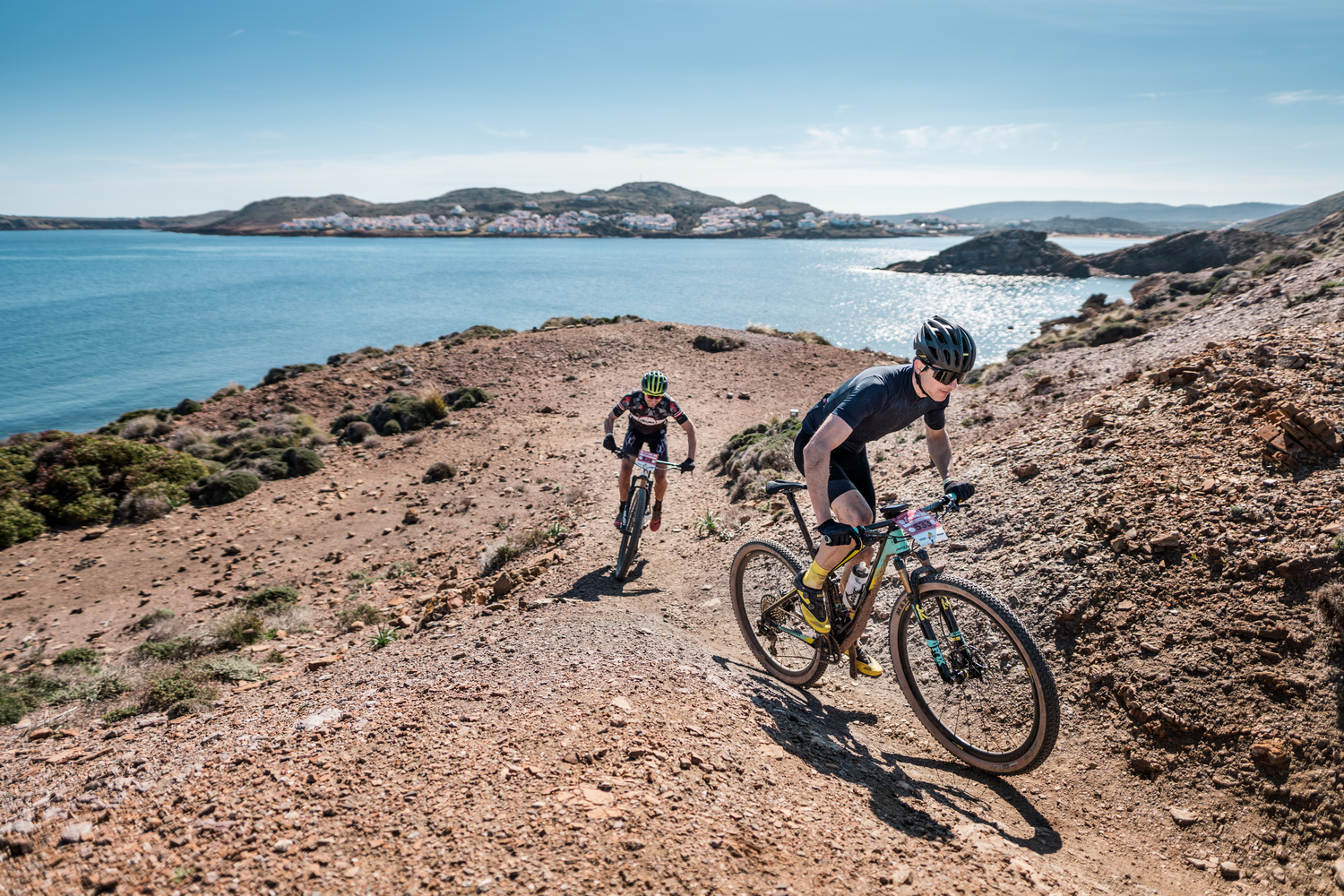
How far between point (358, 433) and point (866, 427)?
17109mm

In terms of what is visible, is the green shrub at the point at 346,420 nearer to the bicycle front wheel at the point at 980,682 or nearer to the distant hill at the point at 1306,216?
the bicycle front wheel at the point at 980,682

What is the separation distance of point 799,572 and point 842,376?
1979 cm

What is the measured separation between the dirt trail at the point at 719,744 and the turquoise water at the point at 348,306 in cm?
3126

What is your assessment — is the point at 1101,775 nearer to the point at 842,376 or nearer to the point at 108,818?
the point at 108,818

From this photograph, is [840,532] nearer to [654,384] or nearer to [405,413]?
[654,384]

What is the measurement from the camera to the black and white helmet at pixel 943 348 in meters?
3.96

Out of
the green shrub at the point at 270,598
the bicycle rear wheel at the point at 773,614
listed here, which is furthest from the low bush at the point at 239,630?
the bicycle rear wheel at the point at 773,614

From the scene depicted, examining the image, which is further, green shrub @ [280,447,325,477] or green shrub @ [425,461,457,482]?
green shrub @ [280,447,325,477]

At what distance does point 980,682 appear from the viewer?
437 cm

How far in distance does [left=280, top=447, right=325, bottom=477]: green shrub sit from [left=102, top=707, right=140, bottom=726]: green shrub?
10867 mm

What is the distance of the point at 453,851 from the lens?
2.96 m

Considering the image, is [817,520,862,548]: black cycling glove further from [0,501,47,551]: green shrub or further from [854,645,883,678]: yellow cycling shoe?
[0,501,47,551]: green shrub

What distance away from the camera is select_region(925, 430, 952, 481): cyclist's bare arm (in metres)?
4.66

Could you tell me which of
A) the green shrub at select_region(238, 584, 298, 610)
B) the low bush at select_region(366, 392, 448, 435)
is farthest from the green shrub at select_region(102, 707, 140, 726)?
the low bush at select_region(366, 392, 448, 435)
